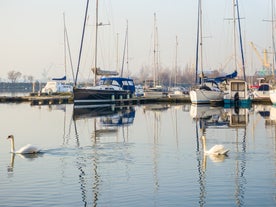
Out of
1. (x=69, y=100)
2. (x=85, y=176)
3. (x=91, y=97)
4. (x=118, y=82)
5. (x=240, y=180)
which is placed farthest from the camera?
(x=69, y=100)

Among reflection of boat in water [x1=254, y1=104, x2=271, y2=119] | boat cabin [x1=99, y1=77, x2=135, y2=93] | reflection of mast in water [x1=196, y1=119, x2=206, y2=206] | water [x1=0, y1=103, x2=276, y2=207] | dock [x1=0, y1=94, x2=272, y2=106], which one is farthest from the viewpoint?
dock [x1=0, y1=94, x2=272, y2=106]

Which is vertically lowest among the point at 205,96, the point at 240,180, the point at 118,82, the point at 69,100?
the point at 240,180

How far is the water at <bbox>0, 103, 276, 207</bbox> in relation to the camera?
695 inches

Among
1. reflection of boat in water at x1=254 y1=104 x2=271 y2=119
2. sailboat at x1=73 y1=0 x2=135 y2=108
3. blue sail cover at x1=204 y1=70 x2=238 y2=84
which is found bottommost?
reflection of boat in water at x1=254 y1=104 x2=271 y2=119

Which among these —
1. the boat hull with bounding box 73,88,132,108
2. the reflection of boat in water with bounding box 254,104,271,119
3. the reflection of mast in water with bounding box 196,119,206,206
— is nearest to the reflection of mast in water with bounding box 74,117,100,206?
the reflection of mast in water with bounding box 196,119,206,206

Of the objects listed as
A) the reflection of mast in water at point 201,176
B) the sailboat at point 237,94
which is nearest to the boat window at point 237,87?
the sailboat at point 237,94

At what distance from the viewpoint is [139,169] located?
74.5 feet

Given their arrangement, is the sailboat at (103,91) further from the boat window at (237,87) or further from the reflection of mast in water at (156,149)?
the reflection of mast in water at (156,149)

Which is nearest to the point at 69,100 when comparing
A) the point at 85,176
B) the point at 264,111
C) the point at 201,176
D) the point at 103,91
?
the point at 103,91

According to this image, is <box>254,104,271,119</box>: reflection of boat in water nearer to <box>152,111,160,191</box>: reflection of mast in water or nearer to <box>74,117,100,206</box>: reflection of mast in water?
<box>152,111,160,191</box>: reflection of mast in water

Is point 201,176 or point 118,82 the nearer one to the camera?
point 201,176

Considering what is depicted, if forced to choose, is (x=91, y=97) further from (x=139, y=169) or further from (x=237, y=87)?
(x=139, y=169)

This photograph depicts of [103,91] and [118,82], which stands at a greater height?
[118,82]

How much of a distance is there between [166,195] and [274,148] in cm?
1223
